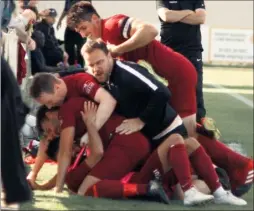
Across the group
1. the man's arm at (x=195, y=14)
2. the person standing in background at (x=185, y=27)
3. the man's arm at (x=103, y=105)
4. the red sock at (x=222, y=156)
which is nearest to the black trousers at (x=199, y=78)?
the person standing in background at (x=185, y=27)

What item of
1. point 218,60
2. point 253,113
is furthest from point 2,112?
point 218,60

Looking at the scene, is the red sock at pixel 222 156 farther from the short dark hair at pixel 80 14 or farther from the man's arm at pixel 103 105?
the short dark hair at pixel 80 14

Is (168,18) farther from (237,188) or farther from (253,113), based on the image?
(253,113)

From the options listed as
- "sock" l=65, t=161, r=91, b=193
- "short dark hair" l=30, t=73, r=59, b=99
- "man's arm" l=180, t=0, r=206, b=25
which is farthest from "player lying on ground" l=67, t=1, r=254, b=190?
"man's arm" l=180, t=0, r=206, b=25

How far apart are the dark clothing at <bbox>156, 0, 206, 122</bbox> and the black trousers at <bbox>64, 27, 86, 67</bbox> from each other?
16.9ft

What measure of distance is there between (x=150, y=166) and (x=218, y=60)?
15.8 metres

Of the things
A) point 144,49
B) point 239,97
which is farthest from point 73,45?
point 144,49

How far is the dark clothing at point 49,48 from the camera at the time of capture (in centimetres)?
1066

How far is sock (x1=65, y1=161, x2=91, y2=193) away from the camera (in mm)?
6082

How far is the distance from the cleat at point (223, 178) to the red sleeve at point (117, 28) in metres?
1.21

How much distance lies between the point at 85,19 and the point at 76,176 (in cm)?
107

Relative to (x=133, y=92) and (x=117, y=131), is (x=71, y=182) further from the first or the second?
(x=133, y=92)

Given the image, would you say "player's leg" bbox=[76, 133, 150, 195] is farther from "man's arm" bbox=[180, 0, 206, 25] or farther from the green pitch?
"man's arm" bbox=[180, 0, 206, 25]

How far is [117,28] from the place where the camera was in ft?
20.6
